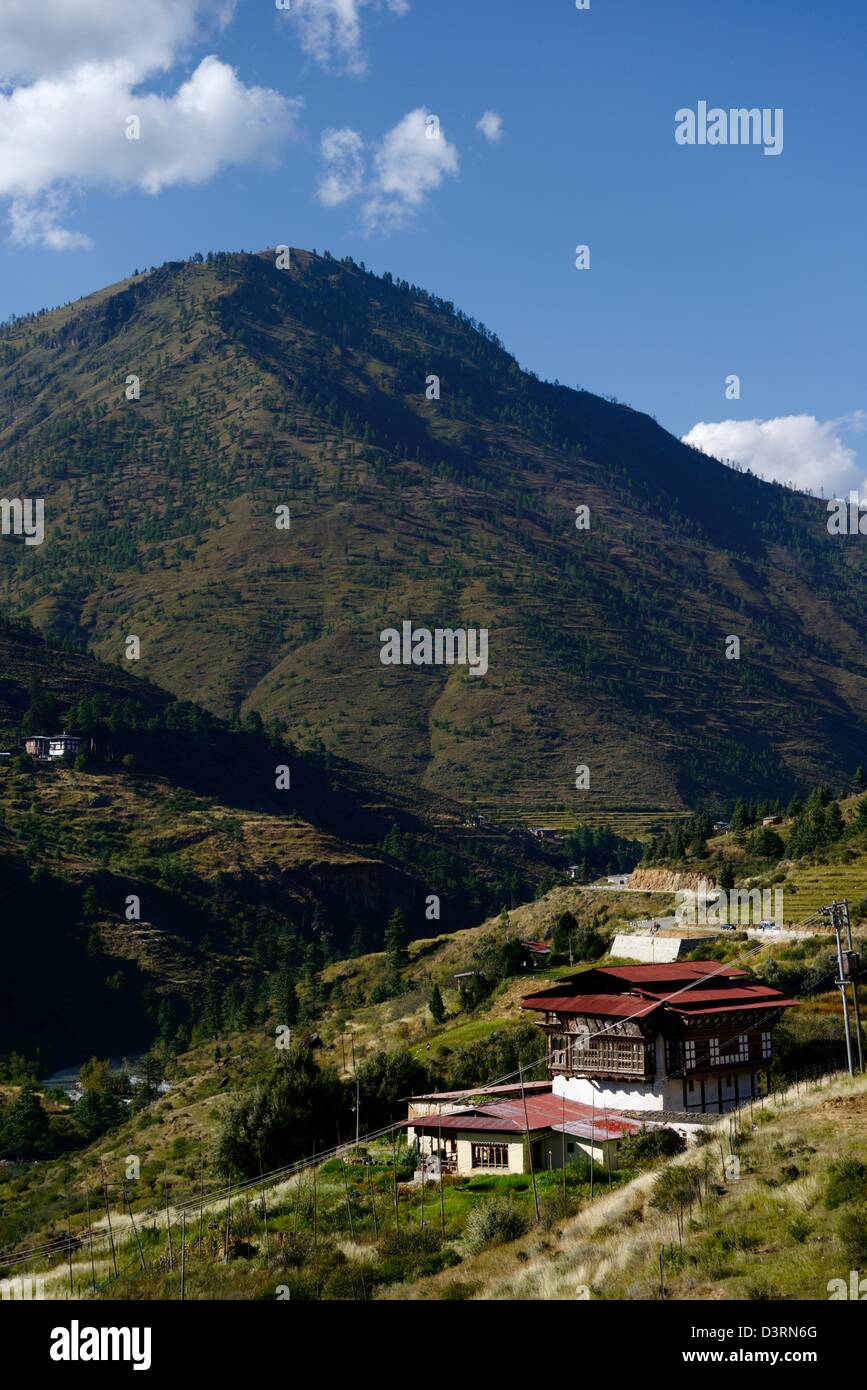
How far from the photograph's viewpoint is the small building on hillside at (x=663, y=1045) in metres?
43.1

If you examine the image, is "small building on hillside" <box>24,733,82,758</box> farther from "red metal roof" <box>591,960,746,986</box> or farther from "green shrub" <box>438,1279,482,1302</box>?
"green shrub" <box>438,1279,482,1302</box>

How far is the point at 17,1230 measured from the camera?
49.8 meters

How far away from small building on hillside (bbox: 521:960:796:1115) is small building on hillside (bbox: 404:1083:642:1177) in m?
2.12

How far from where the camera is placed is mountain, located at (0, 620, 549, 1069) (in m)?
114

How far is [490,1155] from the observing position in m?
38.9

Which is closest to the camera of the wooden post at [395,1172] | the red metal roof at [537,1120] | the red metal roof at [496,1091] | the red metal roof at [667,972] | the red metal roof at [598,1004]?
the wooden post at [395,1172]

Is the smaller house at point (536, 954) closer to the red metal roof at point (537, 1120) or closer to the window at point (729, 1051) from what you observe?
the window at point (729, 1051)

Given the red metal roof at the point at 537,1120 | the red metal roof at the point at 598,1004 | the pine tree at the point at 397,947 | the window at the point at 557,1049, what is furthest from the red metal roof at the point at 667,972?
the pine tree at the point at 397,947

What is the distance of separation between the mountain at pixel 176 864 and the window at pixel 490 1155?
6328 cm

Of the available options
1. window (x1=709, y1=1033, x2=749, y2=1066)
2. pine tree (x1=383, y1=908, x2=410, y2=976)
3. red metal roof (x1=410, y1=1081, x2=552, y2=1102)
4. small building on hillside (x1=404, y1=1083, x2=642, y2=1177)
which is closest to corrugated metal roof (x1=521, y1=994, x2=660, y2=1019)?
window (x1=709, y1=1033, x2=749, y2=1066)

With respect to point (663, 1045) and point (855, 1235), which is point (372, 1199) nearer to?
point (663, 1045)

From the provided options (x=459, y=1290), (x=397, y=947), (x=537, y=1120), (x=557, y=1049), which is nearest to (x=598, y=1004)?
(x=557, y=1049)
